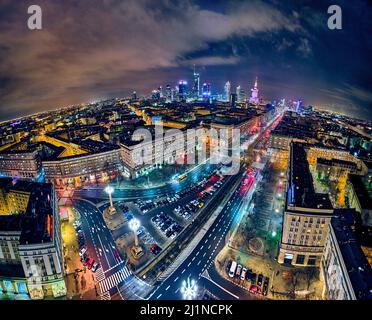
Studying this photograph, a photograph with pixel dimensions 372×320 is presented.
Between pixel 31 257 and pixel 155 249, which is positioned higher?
pixel 31 257

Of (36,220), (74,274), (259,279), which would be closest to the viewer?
(259,279)

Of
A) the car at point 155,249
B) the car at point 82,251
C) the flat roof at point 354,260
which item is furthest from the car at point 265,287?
the car at point 82,251

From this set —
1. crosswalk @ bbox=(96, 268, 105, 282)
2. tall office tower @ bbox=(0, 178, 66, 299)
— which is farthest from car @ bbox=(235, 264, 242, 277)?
tall office tower @ bbox=(0, 178, 66, 299)

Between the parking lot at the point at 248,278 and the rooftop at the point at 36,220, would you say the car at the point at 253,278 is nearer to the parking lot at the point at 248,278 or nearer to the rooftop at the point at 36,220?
the parking lot at the point at 248,278

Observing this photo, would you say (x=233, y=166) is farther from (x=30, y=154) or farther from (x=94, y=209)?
(x=30, y=154)

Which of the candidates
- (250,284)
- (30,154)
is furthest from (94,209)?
(250,284)

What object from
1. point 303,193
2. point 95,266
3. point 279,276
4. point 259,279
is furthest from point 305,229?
point 95,266

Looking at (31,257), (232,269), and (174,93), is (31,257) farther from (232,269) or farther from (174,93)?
(174,93)
